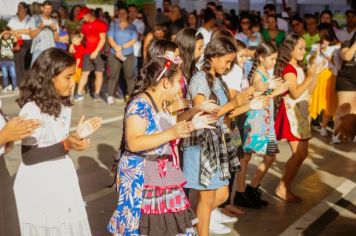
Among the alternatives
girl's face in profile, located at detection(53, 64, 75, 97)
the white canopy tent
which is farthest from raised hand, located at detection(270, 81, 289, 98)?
the white canopy tent

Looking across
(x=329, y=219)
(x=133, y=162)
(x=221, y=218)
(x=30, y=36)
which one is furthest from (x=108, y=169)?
(x=30, y=36)

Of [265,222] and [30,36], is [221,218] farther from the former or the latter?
[30,36]

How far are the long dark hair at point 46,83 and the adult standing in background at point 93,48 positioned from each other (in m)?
9.48

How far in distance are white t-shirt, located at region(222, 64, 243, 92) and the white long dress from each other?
7.32ft

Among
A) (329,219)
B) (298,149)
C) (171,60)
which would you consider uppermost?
(171,60)

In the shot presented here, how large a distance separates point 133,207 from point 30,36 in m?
9.73

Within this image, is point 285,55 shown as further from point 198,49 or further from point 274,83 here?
point 274,83

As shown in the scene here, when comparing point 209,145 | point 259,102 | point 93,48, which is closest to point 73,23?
point 93,48

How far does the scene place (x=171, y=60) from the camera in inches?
171

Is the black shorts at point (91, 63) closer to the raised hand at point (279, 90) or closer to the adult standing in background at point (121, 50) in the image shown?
the adult standing in background at point (121, 50)

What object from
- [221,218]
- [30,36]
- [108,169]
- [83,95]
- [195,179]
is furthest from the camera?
[83,95]

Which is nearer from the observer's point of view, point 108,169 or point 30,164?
point 30,164

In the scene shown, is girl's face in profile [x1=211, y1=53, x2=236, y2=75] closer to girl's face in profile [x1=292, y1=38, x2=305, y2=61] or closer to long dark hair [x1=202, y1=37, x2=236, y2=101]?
long dark hair [x1=202, y1=37, x2=236, y2=101]

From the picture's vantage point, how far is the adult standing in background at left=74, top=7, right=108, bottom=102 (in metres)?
13.6
